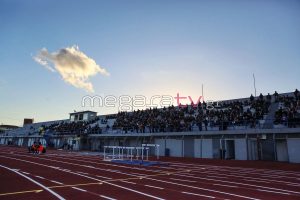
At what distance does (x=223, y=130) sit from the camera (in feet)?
95.2

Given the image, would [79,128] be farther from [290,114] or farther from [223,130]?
[290,114]

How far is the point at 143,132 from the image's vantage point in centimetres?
3838

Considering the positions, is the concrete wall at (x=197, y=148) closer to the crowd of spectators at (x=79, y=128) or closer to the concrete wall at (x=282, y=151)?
the concrete wall at (x=282, y=151)

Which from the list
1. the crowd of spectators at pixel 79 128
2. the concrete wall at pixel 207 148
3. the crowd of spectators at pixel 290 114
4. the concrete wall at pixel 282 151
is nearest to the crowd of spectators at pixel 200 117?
the concrete wall at pixel 207 148

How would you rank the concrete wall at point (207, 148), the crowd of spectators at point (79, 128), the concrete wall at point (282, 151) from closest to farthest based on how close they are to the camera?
the concrete wall at point (282, 151)
the concrete wall at point (207, 148)
the crowd of spectators at point (79, 128)

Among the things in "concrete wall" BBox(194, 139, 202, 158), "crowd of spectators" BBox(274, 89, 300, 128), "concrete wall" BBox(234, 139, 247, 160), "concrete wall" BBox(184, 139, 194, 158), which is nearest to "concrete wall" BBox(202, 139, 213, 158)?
"concrete wall" BBox(194, 139, 202, 158)

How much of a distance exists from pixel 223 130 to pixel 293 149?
23.3 ft

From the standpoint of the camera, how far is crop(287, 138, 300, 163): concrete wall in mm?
24609

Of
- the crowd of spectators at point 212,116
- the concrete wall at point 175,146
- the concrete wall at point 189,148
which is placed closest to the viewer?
the crowd of spectators at point 212,116

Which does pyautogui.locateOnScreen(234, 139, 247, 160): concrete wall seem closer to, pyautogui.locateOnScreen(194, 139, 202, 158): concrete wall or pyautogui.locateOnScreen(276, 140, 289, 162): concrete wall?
pyautogui.locateOnScreen(276, 140, 289, 162): concrete wall

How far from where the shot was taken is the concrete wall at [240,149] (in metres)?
28.2

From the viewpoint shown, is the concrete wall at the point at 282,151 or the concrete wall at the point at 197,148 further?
the concrete wall at the point at 197,148

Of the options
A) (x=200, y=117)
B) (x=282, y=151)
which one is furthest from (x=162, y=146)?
(x=282, y=151)

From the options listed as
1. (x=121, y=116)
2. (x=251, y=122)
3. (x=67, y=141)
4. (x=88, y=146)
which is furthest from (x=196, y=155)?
(x=67, y=141)
